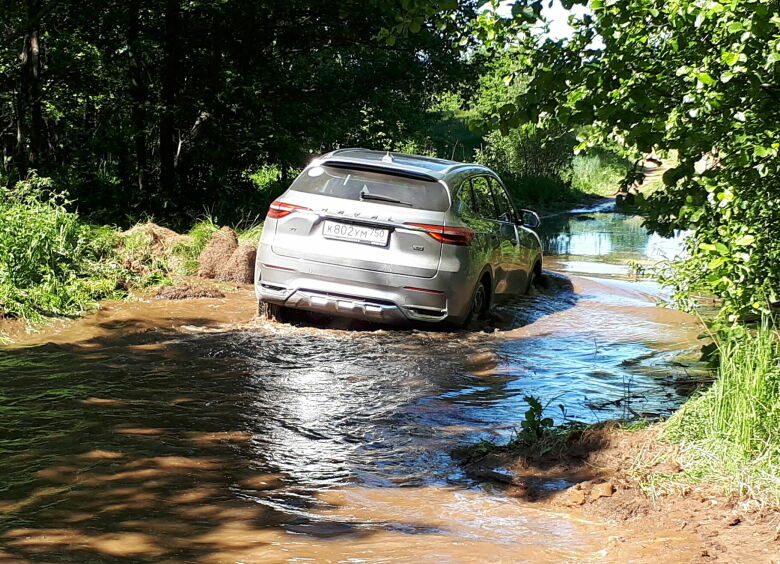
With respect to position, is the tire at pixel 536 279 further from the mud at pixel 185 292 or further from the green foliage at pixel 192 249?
the green foliage at pixel 192 249

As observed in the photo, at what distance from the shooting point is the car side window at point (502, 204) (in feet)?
35.2

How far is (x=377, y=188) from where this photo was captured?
8.74 m

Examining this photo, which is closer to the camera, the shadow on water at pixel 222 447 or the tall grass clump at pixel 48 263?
the shadow on water at pixel 222 447

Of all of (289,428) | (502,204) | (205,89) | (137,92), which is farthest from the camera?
(137,92)

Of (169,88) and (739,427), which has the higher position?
(169,88)

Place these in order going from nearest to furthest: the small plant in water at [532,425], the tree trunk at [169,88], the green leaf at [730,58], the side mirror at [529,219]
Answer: the green leaf at [730,58], the small plant in water at [532,425], the side mirror at [529,219], the tree trunk at [169,88]

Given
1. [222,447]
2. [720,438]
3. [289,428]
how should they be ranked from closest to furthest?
[720,438] < [222,447] < [289,428]

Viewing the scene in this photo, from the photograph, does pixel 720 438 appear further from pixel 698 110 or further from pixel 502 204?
pixel 502 204

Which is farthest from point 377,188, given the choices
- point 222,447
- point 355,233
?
point 222,447

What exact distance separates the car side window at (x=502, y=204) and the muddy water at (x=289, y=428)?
125cm

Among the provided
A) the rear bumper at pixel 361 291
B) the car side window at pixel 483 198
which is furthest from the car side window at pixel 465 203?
the rear bumper at pixel 361 291

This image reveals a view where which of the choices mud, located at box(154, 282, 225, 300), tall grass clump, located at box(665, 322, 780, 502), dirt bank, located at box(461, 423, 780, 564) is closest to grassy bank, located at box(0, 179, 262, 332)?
mud, located at box(154, 282, 225, 300)

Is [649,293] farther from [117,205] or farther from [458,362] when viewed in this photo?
[117,205]

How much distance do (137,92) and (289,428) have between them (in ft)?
43.9
